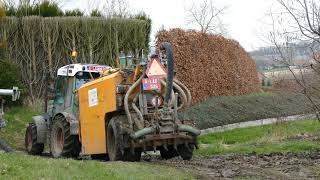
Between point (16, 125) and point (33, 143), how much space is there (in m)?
5.89

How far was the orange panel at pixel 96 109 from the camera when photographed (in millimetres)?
12672

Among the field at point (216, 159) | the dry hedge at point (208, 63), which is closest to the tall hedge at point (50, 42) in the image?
the field at point (216, 159)

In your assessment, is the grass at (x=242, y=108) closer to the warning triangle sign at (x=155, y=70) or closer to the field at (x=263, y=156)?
the field at (x=263, y=156)

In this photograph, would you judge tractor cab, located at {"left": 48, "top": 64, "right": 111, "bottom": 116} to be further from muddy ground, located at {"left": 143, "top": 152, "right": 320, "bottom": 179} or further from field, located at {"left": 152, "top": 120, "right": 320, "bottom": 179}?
field, located at {"left": 152, "top": 120, "right": 320, "bottom": 179}

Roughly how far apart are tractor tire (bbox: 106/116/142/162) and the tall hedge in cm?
1231

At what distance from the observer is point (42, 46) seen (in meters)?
25.2

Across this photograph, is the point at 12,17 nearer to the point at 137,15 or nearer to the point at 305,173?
the point at 137,15

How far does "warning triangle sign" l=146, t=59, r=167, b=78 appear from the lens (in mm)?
12438

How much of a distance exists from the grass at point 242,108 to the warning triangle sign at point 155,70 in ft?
35.2

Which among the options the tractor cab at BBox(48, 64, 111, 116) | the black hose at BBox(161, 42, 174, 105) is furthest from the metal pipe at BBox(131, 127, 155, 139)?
the tractor cab at BBox(48, 64, 111, 116)

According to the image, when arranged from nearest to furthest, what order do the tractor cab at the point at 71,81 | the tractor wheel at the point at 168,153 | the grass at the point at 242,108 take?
1. the tractor wheel at the point at 168,153
2. the tractor cab at the point at 71,81
3. the grass at the point at 242,108

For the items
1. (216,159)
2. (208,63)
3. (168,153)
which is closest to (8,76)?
(208,63)

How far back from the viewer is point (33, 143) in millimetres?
16797

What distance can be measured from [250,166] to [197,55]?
1641 centimetres
